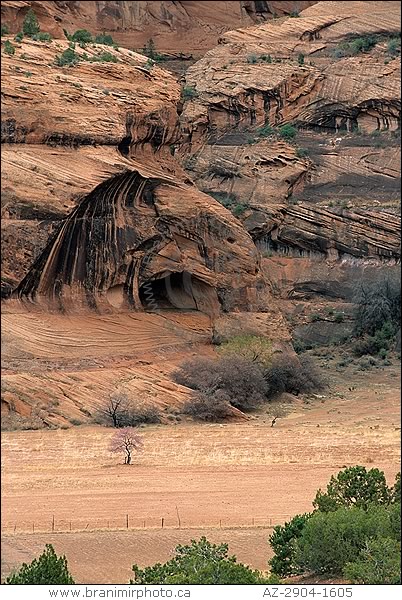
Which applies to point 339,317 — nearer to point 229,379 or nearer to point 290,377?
point 290,377

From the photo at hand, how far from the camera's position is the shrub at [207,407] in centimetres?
3609

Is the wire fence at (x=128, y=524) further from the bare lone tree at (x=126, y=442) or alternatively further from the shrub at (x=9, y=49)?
the shrub at (x=9, y=49)

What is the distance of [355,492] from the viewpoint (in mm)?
24141

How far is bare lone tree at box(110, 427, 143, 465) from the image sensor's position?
105 ft

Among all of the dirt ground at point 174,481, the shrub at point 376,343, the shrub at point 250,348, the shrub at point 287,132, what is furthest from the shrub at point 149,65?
the shrub at point 287,132

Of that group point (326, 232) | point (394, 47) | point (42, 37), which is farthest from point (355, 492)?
point (394, 47)

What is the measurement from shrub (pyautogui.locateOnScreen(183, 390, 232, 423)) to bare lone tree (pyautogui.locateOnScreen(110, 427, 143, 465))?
9.90 feet

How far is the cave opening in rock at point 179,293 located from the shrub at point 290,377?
2.87 metres

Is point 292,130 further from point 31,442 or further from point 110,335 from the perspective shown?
point 31,442

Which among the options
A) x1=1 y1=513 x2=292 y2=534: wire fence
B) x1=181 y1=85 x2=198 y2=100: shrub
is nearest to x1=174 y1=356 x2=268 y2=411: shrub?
x1=1 y1=513 x2=292 y2=534: wire fence

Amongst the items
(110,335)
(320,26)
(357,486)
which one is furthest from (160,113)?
(320,26)

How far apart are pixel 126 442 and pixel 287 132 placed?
31489mm

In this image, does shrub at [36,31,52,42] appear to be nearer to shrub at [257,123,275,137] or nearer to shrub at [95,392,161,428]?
shrub at [95,392,161,428]

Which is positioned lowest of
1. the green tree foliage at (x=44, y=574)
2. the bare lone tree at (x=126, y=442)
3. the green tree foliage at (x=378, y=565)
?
the bare lone tree at (x=126, y=442)
